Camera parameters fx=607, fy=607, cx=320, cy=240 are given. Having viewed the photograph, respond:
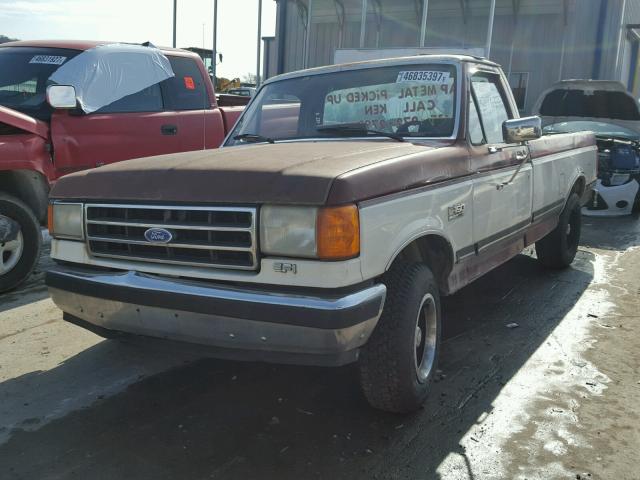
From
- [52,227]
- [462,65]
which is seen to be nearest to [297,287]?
[52,227]

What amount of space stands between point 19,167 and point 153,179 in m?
2.72

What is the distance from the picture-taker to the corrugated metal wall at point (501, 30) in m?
18.9

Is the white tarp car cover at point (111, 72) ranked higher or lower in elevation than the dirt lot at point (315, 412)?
higher

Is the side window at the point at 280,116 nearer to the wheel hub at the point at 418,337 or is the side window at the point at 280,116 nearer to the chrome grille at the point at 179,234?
the chrome grille at the point at 179,234

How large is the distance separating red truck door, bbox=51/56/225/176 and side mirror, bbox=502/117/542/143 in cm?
355

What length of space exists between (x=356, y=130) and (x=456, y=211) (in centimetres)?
84

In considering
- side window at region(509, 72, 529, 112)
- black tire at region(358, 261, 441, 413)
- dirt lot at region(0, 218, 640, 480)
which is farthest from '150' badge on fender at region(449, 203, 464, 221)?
side window at region(509, 72, 529, 112)

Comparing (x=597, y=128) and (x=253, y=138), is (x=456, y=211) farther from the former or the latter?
(x=597, y=128)

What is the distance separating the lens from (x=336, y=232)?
2.54 meters

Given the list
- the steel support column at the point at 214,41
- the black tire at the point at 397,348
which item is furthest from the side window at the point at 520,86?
the black tire at the point at 397,348

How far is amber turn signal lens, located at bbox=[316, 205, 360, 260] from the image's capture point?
8.30 ft

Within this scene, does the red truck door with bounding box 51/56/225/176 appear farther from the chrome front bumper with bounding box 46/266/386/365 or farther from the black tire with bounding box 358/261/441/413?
the black tire with bounding box 358/261/441/413

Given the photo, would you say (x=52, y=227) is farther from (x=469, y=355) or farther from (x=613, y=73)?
(x=613, y=73)

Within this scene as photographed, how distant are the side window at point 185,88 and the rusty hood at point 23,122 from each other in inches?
56.5
